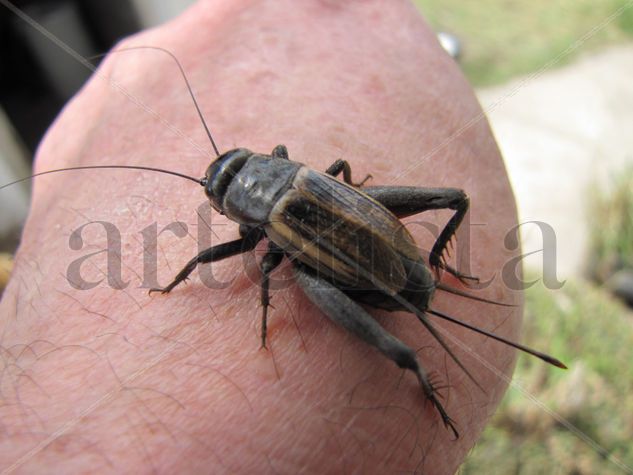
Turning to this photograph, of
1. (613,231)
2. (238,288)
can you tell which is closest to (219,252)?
(238,288)

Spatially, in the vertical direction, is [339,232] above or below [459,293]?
above

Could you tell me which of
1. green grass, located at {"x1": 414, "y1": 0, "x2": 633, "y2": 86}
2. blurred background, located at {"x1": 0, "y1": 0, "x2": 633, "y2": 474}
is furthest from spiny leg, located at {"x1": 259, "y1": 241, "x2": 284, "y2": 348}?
green grass, located at {"x1": 414, "y1": 0, "x2": 633, "y2": 86}

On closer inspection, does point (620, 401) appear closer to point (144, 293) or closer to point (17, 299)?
point (144, 293)

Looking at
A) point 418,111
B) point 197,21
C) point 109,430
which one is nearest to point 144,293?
point 109,430

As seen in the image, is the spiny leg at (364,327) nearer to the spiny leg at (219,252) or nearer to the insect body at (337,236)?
the insect body at (337,236)

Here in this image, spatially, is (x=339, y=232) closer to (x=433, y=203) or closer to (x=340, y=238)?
(x=340, y=238)

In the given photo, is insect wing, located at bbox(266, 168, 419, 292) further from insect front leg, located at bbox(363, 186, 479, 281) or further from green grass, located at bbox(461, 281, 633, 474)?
green grass, located at bbox(461, 281, 633, 474)

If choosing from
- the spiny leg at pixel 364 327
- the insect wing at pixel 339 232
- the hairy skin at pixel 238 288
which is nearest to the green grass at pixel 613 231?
the hairy skin at pixel 238 288
